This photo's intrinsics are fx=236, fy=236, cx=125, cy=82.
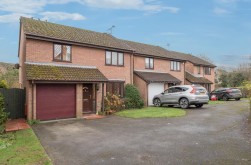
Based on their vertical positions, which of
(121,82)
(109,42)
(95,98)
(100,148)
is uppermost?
(109,42)

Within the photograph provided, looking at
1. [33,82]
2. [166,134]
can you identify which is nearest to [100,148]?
[166,134]

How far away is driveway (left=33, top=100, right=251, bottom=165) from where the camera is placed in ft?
21.6

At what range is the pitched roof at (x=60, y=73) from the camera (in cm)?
1418

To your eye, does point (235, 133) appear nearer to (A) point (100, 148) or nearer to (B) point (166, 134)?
(B) point (166, 134)

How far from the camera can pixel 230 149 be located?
7348mm

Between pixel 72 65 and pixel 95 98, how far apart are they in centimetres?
293

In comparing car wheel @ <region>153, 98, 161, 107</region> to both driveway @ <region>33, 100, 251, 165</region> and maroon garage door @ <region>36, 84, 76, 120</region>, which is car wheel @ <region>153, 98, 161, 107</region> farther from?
driveway @ <region>33, 100, 251, 165</region>

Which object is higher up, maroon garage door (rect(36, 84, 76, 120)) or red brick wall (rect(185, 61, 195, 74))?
red brick wall (rect(185, 61, 195, 74))

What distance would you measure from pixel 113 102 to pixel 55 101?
190 inches

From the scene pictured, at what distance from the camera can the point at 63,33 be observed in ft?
58.5

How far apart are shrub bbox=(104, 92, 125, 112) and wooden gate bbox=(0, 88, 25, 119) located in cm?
588

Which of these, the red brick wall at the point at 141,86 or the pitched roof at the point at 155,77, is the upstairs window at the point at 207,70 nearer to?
the pitched roof at the point at 155,77

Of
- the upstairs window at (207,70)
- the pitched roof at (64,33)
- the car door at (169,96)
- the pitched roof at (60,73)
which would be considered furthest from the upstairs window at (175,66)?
the pitched roof at (60,73)

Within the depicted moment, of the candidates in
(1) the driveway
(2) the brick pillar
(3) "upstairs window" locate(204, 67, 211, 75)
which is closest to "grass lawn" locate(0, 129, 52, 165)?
(1) the driveway
